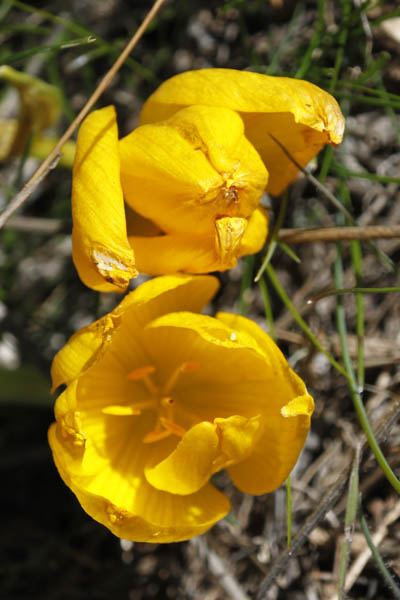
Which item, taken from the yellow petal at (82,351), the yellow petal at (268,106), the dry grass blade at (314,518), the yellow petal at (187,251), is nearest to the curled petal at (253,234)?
the yellow petal at (187,251)

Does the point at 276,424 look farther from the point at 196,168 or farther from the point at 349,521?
the point at 196,168

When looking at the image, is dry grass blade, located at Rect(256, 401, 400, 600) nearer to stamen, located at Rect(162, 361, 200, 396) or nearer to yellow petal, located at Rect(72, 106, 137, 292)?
stamen, located at Rect(162, 361, 200, 396)

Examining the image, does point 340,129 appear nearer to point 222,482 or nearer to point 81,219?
point 81,219

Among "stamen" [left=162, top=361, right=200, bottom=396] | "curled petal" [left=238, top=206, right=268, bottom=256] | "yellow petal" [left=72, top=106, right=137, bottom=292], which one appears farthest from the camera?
"stamen" [left=162, top=361, right=200, bottom=396]

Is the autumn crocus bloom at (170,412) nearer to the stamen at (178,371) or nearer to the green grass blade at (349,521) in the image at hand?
the stamen at (178,371)

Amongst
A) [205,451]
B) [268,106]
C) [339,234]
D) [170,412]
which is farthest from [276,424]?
[268,106]

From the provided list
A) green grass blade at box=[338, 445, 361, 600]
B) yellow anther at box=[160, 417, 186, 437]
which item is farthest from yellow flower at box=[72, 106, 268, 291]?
green grass blade at box=[338, 445, 361, 600]

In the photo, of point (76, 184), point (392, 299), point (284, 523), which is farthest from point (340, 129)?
point (284, 523)
